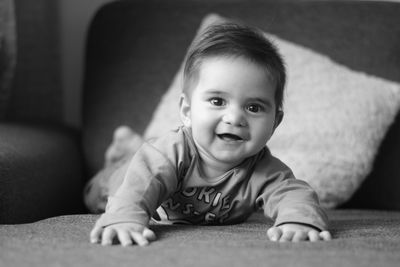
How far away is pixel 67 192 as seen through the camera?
149 centimetres

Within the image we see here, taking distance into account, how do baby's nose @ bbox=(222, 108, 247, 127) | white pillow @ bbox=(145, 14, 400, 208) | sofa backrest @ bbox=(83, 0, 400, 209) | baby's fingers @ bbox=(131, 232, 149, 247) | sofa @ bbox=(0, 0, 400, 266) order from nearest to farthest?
baby's fingers @ bbox=(131, 232, 149, 247) → baby's nose @ bbox=(222, 108, 247, 127) → sofa @ bbox=(0, 0, 400, 266) → white pillow @ bbox=(145, 14, 400, 208) → sofa backrest @ bbox=(83, 0, 400, 209)

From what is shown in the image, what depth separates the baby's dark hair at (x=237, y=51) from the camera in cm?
107

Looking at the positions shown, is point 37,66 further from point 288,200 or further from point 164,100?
point 288,200

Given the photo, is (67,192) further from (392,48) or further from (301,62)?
(392,48)

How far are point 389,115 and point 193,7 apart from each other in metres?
0.65

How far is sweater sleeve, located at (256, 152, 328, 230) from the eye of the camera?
1.02m

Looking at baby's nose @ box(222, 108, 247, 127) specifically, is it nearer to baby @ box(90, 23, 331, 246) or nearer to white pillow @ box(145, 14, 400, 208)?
baby @ box(90, 23, 331, 246)

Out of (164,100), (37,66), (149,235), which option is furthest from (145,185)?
(37,66)

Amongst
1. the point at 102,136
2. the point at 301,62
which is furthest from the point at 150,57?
the point at 301,62

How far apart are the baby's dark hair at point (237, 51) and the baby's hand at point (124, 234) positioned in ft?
0.98

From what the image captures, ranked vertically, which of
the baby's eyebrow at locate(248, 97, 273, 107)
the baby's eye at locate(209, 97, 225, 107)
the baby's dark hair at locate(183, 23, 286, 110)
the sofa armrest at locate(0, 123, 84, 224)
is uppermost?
the baby's dark hair at locate(183, 23, 286, 110)

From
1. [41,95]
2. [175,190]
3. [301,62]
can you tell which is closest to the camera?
[175,190]

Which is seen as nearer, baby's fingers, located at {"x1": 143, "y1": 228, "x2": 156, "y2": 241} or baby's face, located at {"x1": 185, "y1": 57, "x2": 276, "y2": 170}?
baby's fingers, located at {"x1": 143, "y1": 228, "x2": 156, "y2": 241}

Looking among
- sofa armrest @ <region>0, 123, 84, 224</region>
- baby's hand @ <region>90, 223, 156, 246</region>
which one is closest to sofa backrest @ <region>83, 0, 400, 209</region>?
sofa armrest @ <region>0, 123, 84, 224</region>
